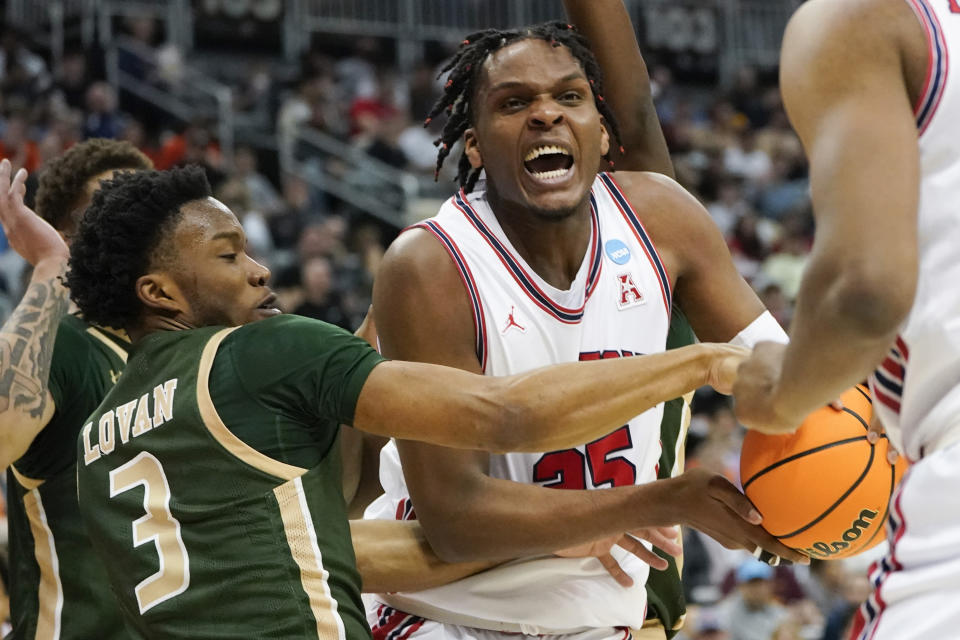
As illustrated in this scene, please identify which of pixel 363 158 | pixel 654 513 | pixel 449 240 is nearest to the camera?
pixel 654 513

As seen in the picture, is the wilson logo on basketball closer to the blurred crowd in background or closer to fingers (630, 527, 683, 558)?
fingers (630, 527, 683, 558)

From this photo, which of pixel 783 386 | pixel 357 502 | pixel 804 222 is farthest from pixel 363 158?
pixel 783 386

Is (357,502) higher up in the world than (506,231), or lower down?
lower down

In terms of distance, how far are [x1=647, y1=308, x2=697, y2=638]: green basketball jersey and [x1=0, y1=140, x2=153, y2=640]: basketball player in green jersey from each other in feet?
4.87

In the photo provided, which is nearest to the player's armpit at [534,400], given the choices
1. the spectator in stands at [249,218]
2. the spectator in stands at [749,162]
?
the spectator in stands at [249,218]

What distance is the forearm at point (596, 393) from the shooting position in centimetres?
277

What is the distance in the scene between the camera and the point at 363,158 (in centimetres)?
1390

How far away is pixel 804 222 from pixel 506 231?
11.7 metres

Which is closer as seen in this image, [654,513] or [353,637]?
[353,637]

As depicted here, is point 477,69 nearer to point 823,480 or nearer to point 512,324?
point 512,324

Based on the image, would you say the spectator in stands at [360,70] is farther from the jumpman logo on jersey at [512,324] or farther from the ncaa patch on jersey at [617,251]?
the jumpman logo on jersey at [512,324]

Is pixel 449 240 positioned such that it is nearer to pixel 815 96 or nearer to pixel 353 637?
pixel 353 637

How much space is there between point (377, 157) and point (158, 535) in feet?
37.7

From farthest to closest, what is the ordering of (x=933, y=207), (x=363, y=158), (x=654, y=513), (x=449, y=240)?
(x=363, y=158) → (x=449, y=240) → (x=654, y=513) → (x=933, y=207)
